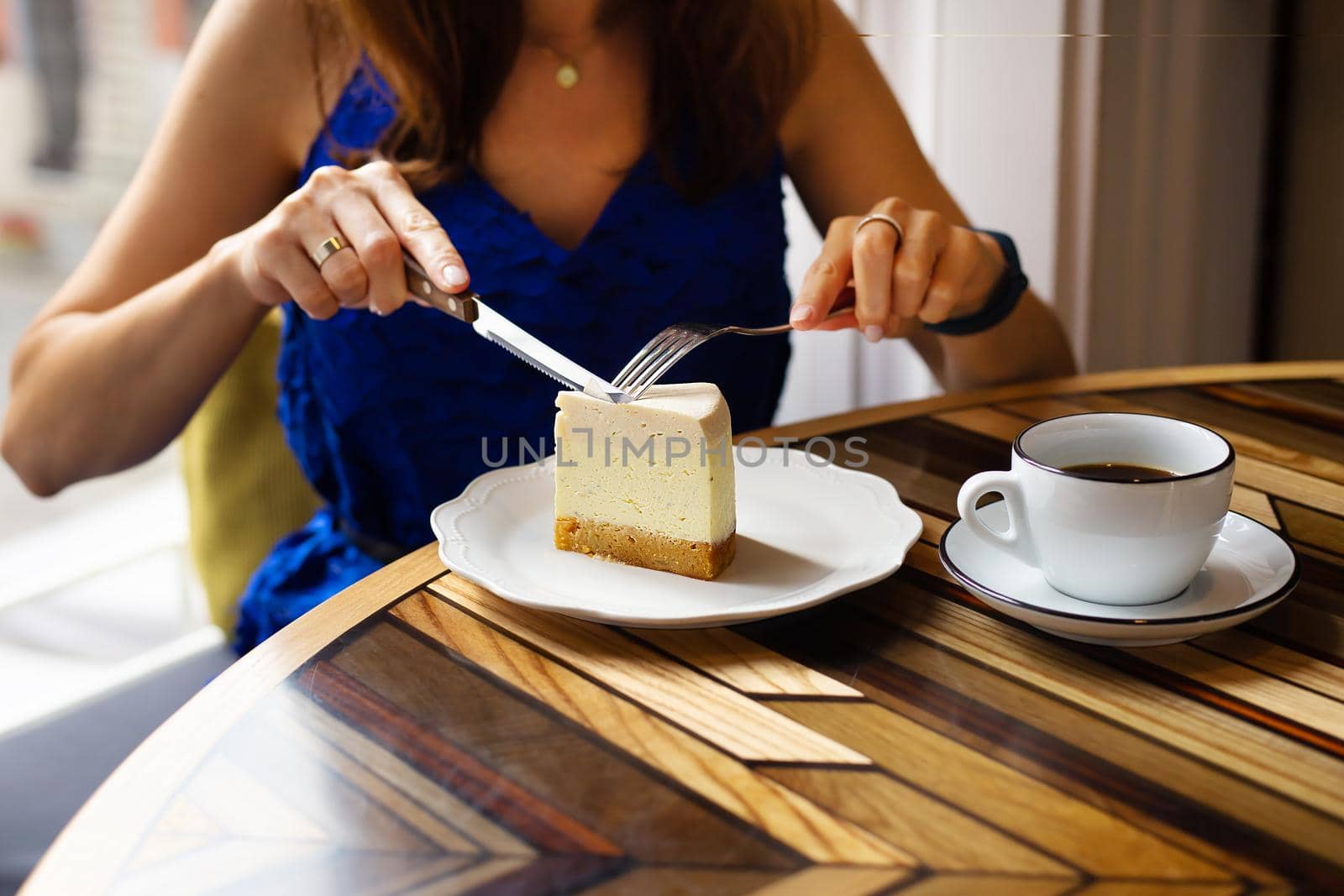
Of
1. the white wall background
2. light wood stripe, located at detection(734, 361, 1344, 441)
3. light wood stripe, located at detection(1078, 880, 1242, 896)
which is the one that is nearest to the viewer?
light wood stripe, located at detection(1078, 880, 1242, 896)

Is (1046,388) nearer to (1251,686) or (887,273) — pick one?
(887,273)

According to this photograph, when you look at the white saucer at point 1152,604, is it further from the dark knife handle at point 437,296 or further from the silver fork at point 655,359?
the dark knife handle at point 437,296

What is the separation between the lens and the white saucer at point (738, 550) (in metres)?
0.63

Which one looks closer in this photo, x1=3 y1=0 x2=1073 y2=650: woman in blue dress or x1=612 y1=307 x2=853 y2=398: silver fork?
x1=612 y1=307 x2=853 y2=398: silver fork

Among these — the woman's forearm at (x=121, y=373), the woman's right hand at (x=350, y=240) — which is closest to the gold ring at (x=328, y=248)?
the woman's right hand at (x=350, y=240)

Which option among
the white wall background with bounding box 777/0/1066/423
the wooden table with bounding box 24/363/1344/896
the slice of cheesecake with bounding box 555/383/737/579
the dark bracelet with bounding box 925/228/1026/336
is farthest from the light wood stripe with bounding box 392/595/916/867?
the white wall background with bounding box 777/0/1066/423

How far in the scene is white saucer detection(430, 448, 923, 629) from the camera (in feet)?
2.07

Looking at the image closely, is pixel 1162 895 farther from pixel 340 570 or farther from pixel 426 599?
pixel 340 570

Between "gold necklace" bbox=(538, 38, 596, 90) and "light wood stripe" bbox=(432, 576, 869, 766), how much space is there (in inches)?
23.6

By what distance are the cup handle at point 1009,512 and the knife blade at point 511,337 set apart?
0.68 ft

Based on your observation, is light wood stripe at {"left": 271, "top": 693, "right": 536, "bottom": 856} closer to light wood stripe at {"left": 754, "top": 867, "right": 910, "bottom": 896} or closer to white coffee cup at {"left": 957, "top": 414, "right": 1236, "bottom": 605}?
light wood stripe at {"left": 754, "top": 867, "right": 910, "bottom": 896}

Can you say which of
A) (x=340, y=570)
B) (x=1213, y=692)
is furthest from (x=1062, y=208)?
(x=1213, y=692)

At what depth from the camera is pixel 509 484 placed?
2.59 feet

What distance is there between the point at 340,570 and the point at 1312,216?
61.5 inches
